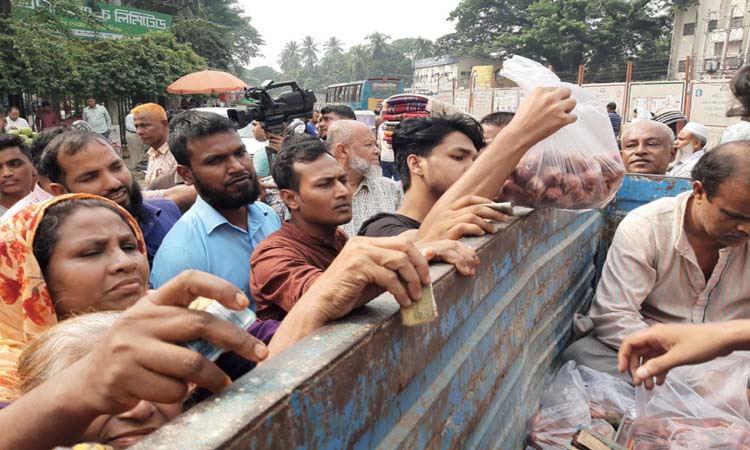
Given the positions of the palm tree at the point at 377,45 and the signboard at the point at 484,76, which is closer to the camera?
the signboard at the point at 484,76

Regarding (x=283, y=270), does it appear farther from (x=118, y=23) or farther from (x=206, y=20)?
(x=206, y=20)

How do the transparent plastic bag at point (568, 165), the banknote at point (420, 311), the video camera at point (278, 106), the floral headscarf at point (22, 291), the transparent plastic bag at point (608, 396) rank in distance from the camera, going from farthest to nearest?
1. the video camera at point (278, 106)
2. the transparent plastic bag at point (608, 396)
3. the transparent plastic bag at point (568, 165)
4. the floral headscarf at point (22, 291)
5. the banknote at point (420, 311)

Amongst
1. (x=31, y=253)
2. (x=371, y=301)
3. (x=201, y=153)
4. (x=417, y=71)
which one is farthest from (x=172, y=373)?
(x=417, y=71)

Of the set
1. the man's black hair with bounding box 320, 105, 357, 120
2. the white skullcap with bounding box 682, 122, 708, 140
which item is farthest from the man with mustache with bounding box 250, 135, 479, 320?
the white skullcap with bounding box 682, 122, 708, 140

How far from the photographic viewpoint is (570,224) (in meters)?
2.57

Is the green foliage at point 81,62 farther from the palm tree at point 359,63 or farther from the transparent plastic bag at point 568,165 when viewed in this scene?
the palm tree at point 359,63

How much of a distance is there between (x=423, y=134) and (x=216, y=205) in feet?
3.34

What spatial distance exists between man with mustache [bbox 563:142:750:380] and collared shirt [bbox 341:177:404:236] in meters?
1.55

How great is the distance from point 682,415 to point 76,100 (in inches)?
633

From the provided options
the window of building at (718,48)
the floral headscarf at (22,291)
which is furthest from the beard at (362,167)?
the window of building at (718,48)

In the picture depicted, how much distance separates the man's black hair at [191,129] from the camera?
245 centimetres

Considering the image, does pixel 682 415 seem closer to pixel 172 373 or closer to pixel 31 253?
pixel 172 373

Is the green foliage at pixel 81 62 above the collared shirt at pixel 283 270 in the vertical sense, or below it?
above

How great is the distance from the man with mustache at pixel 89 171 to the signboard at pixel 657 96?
21.8 meters
